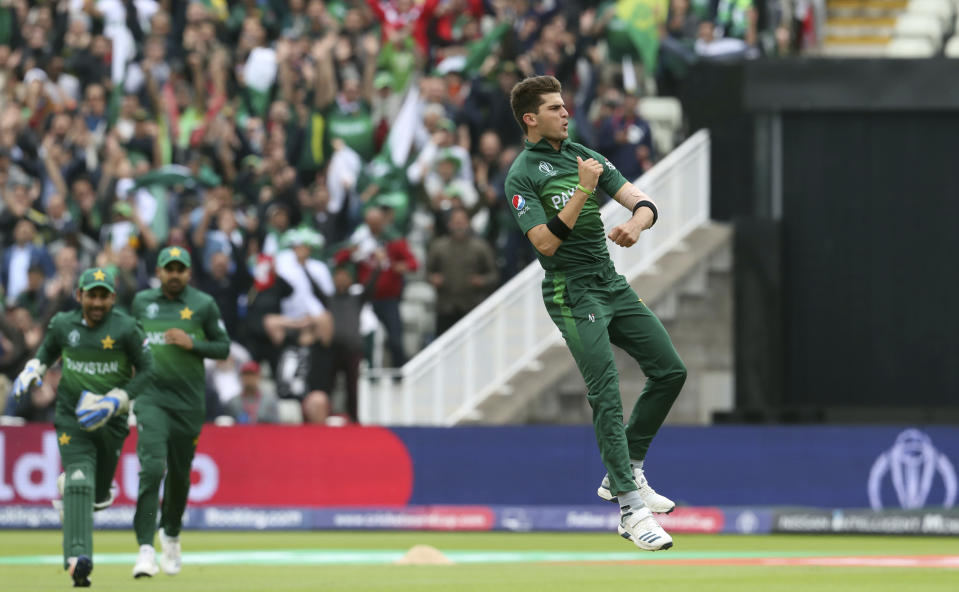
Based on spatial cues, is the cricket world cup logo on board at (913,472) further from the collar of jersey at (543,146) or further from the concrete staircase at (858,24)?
the collar of jersey at (543,146)

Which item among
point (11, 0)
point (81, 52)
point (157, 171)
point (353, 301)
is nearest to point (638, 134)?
point (353, 301)

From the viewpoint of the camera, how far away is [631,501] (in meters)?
10.7

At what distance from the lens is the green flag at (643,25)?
2339 centimetres

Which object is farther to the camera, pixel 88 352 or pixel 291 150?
pixel 291 150

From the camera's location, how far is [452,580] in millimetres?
13547

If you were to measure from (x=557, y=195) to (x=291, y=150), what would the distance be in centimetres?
1273

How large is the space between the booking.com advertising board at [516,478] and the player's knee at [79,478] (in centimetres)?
743

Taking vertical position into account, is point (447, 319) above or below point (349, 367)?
above

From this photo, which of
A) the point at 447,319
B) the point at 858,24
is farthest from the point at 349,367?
the point at 858,24

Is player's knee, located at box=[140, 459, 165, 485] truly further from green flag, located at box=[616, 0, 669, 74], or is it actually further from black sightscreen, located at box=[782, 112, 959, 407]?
green flag, located at box=[616, 0, 669, 74]

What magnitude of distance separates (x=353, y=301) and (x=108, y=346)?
747 centimetres

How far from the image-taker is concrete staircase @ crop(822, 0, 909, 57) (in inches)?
1064

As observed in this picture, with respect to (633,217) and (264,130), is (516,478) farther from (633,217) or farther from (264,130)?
(633,217)

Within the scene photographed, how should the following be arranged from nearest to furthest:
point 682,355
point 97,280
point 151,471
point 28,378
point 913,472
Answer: point 28,378
point 97,280
point 151,471
point 913,472
point 682,355
